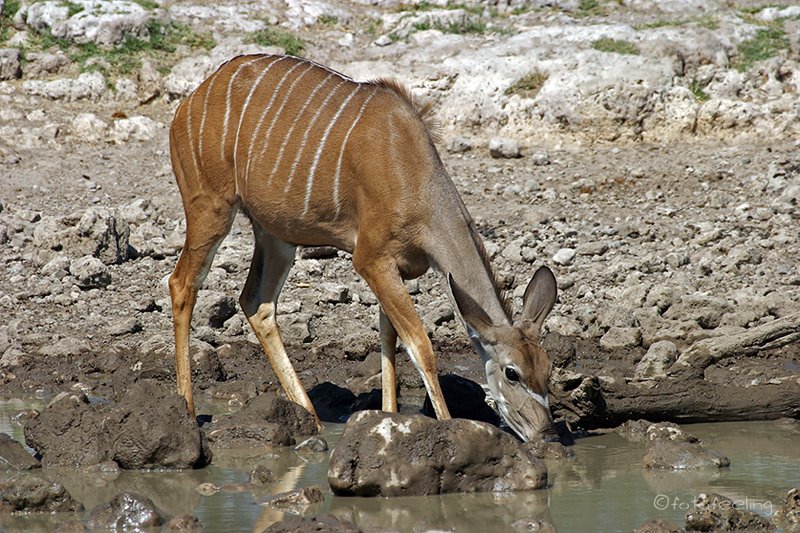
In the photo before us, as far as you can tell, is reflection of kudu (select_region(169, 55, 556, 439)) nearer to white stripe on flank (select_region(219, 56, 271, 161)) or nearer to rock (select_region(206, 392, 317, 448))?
white stripe on flank (select_region(219, 56, 271, 161))

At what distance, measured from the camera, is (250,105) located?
8.52 m

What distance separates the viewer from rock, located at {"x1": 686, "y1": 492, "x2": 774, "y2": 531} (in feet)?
18.5

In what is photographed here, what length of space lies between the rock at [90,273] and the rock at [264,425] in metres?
3.50

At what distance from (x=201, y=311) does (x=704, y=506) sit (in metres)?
5.45

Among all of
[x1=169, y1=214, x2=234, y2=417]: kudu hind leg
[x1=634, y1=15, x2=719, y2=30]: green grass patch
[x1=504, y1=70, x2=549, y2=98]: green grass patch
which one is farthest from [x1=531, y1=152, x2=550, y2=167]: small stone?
[x1=169, y1=214, x2=234, y2=417]: kudu hind leg

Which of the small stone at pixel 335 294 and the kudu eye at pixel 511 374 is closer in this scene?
the kudu eye at pixel 511 374

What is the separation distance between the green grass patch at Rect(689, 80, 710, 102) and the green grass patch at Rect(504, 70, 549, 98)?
1.64m

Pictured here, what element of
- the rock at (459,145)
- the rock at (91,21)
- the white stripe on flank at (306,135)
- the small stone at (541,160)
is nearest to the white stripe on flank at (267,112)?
the white stripe on flank at (306,135)

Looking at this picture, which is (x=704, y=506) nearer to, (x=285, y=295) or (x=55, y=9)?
(x=285, y=295)

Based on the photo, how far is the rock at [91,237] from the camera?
11570 millimetres

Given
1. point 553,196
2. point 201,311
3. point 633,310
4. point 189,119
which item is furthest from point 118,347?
point 553,196

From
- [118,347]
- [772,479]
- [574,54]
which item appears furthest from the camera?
[574,54]

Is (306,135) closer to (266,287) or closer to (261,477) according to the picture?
(266,287)

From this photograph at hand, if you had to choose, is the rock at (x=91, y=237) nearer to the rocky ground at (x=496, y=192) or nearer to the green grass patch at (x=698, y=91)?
the rocky ground at (x=496, y=192)
